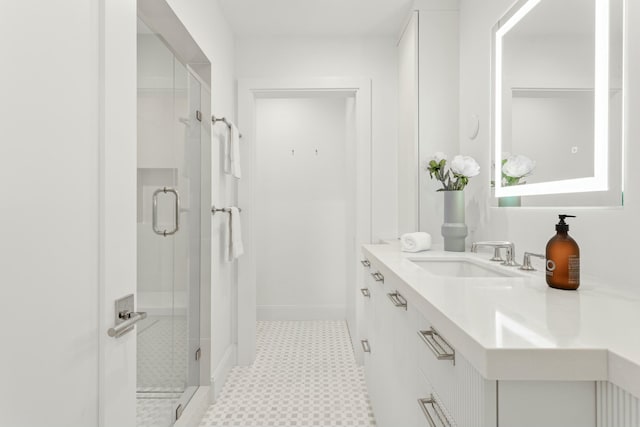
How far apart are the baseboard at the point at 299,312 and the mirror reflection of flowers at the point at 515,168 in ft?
8.40

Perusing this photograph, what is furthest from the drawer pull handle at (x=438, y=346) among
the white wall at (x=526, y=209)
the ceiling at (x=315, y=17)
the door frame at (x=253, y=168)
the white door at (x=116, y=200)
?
Result: the ceiling at (x=315, y=17)

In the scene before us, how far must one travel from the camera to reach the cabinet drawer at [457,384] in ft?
2.18

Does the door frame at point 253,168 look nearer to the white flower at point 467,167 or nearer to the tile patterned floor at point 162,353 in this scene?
the tile patterned floor at point 162,353

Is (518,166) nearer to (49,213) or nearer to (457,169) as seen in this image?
(457,169)

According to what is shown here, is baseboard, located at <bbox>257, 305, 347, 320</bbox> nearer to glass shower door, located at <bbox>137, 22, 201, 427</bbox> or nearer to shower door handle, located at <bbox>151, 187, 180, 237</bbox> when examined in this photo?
glass shower door, located at <bbox>137, 22, 201, 427</bbox>

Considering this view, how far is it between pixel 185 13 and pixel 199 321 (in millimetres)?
1656

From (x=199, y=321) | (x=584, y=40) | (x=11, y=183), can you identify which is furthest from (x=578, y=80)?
(x=199, y=321)

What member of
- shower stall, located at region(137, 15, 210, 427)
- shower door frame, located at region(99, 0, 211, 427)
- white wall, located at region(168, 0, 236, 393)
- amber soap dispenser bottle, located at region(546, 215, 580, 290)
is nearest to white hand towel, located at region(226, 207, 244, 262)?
white wall, located at region(168, 0, 236, 393)

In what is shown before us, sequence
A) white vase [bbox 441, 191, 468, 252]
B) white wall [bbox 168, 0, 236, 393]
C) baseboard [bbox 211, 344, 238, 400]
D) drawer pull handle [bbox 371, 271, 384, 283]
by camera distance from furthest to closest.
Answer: baseboard [bbox 211, 344, 238, 400]
white wall [bbox 168, 0, 236, 393]
white vase [bbox 441, 191, 468, 252]
drawer pull handle [bbox 371, 271, 384, 283]

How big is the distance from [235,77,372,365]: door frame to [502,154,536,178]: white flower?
1.27 meters

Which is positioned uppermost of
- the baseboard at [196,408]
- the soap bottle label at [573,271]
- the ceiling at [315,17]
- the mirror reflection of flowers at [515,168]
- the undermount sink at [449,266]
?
the ceiling at [315,17]

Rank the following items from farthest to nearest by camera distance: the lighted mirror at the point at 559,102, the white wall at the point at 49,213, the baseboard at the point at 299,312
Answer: the baseboard at the point at 299,312, the lighted mirror at the point at 559,102, the white wall at the point at 49,213

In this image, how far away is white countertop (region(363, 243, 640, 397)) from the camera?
0.61 metres

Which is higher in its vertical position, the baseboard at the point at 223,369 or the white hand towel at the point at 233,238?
the white hand towel at the point at 233,238
